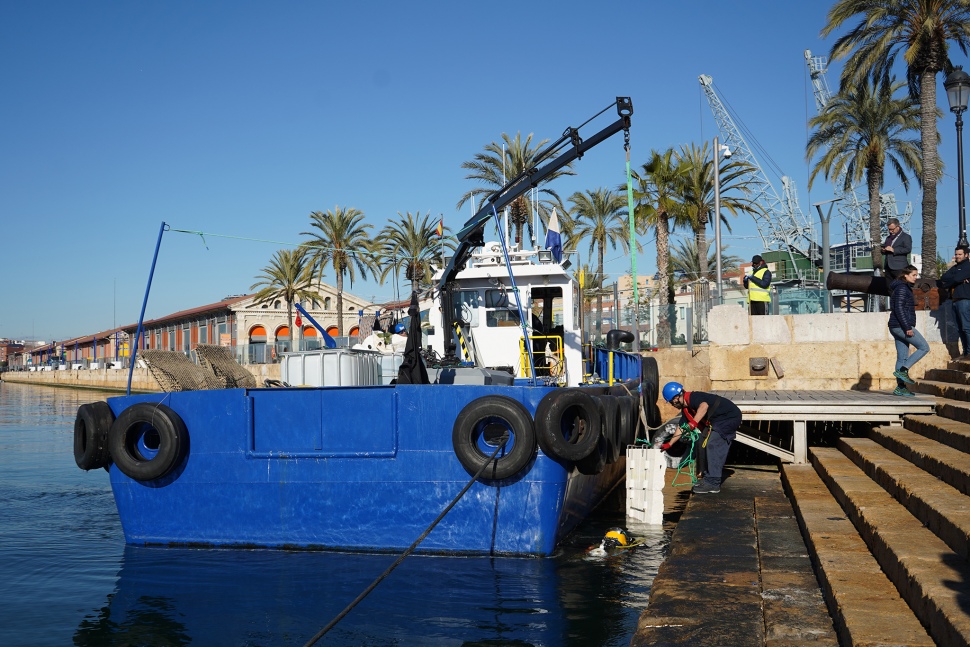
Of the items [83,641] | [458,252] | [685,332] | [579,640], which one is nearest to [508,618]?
[579,640]

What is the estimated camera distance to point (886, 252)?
43.8ft

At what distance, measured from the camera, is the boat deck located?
1056 centimetres

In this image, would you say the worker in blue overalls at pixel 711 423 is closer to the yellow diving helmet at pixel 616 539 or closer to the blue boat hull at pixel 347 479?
the yellow diving helmet at pixel 616 539

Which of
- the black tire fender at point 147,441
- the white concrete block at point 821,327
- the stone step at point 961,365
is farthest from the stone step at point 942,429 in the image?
the black tire fender at point 147,441

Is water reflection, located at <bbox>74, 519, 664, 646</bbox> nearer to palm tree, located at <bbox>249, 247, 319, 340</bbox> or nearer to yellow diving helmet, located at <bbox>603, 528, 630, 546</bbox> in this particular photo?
yellow diving helmet, located at <bbox>603, 528, 630, 546</bbox>

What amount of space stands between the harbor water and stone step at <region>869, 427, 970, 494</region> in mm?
2650

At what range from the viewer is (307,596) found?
7.44 metres

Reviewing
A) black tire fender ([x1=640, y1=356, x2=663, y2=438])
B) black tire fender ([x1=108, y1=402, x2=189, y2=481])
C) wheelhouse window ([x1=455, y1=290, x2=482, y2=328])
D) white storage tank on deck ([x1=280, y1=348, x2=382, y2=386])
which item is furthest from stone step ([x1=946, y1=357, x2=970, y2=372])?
black tire fender ([x1=108, y1=402, x2=189, y2=481])

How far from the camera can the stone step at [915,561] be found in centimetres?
407

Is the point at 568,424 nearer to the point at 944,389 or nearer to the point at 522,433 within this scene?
the point at 522,433

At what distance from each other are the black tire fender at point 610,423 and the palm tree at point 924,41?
13.0 m

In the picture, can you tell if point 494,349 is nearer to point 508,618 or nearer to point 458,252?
point 458,252

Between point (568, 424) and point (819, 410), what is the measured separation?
14.9 ft

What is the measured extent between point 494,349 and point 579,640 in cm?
535
